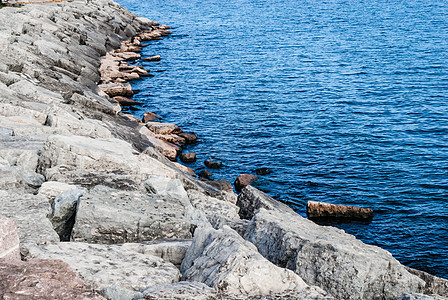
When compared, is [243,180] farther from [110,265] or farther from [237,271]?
[237,271]

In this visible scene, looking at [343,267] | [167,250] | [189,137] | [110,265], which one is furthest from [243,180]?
[110,265]

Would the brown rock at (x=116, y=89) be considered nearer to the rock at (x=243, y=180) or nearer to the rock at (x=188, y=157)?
the rock at (x=188, y=157)

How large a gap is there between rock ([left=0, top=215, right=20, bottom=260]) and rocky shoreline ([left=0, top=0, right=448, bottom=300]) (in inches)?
0.4

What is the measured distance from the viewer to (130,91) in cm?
2728

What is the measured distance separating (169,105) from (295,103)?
258 inches

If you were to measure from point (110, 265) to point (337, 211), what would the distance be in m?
9.79

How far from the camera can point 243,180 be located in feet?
55.0

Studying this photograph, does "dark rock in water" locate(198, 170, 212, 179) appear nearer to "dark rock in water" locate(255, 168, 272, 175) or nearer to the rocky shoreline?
"dark rock in water" locate(255, 168, 272, 175)

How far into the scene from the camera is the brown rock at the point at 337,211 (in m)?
14.6

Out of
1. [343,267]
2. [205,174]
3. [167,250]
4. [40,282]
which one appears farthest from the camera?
[205,174]

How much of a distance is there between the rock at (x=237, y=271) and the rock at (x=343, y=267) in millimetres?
898

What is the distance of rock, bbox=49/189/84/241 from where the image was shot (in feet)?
24.3

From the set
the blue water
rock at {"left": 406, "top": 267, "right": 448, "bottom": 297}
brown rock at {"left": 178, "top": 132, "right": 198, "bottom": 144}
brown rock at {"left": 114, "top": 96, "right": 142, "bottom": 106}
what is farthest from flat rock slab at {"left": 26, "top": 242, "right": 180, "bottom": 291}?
brown rock at {"left": 114, "top": 96, "right": 142, "bottom": 106}

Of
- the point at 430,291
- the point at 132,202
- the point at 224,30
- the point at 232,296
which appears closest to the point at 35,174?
the point at 132,202
